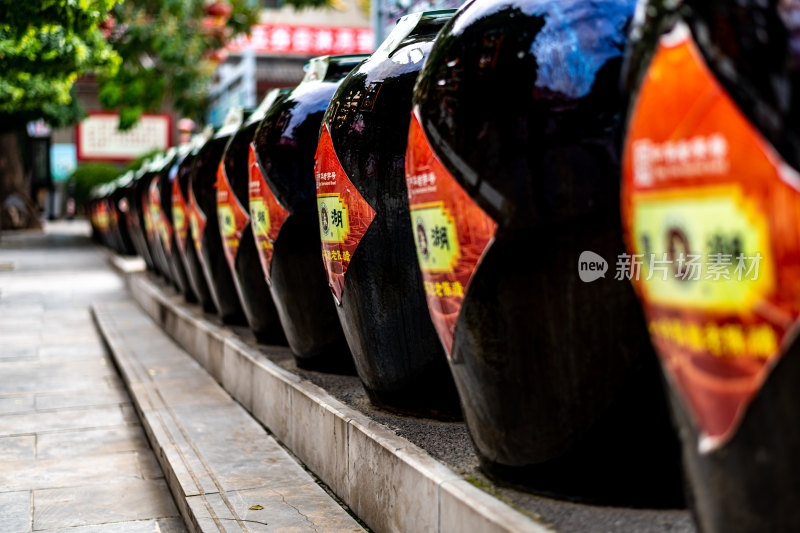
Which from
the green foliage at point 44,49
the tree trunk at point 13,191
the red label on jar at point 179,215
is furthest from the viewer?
the tree trunk at point 13,191

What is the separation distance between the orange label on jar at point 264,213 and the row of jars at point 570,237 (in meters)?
0.02

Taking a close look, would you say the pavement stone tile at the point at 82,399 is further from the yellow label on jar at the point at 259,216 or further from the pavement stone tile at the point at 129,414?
the yellow label on jar at the point at 259,216

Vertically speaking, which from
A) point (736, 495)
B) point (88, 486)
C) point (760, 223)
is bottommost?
point (88, 486)

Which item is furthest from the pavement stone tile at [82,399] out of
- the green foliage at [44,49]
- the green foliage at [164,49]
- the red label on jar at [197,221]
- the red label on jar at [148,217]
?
the green foliage at [164,49]

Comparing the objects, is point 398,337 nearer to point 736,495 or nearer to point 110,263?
point 736,495

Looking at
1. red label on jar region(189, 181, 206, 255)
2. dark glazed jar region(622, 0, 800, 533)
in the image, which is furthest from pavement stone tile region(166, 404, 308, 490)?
dark glazed jar region(622, 0, 800, 533)

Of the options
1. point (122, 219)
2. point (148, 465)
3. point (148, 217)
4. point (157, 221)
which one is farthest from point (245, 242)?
point (122, 219)

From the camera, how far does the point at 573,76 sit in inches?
96.2

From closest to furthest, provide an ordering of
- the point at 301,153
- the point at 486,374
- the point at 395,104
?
the point at 486,374 → the point at 395,104 → the point at 301,153

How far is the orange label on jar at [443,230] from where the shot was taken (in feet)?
8.29

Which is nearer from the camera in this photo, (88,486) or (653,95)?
(653,95)

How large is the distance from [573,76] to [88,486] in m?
3.00

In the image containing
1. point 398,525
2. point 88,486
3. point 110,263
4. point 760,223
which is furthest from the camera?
point 110,263

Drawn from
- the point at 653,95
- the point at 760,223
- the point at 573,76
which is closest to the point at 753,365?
the point at 760,223
